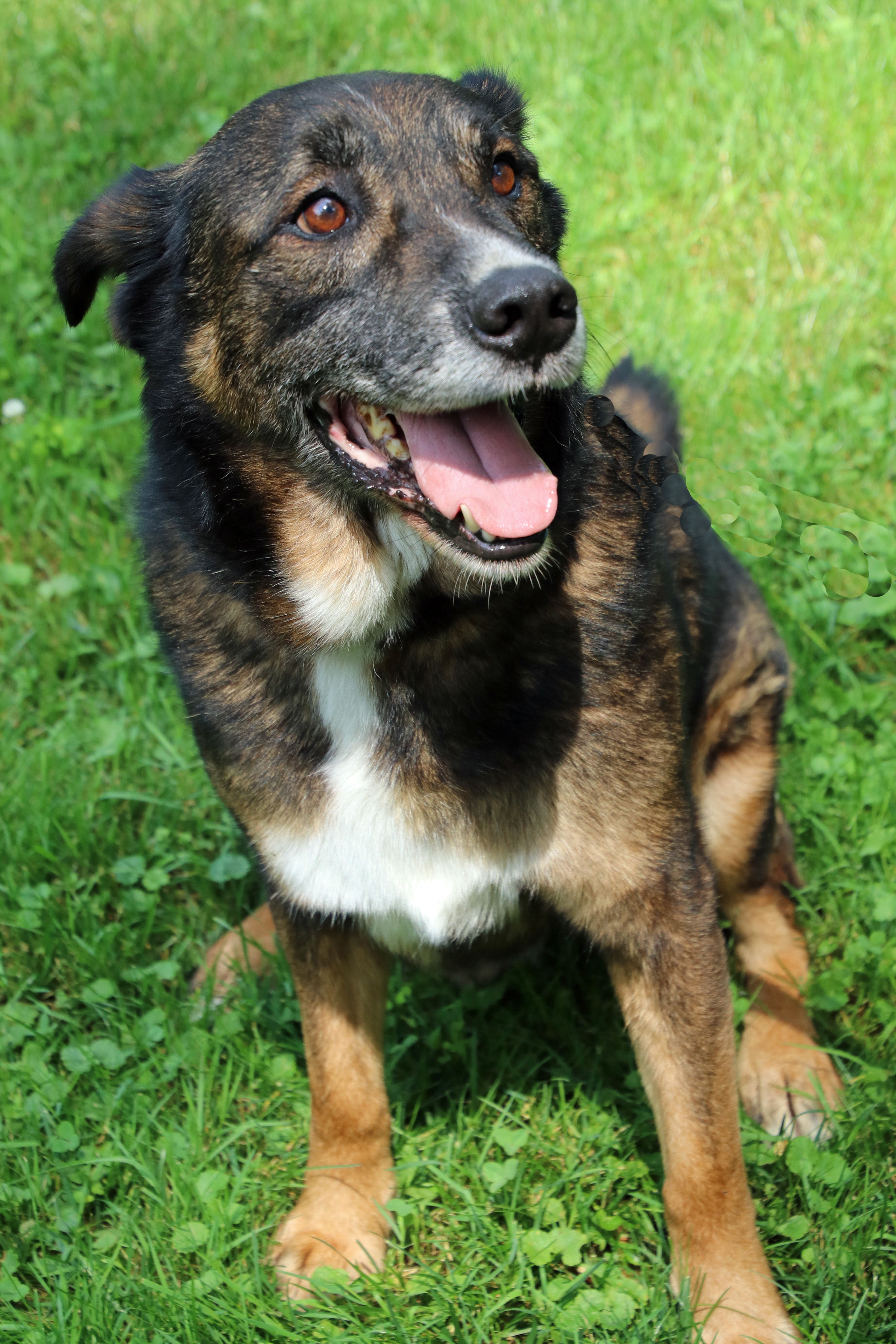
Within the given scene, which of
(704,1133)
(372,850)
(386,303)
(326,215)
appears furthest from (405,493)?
(704,1133)

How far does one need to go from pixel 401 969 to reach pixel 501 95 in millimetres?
2134

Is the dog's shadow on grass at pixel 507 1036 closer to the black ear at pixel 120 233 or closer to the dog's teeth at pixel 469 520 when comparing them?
the dog's teeth at pixel 469 520

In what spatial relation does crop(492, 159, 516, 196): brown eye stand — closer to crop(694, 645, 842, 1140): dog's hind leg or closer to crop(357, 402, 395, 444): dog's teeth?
crop(357, 402, 395, 444): dog's teeth

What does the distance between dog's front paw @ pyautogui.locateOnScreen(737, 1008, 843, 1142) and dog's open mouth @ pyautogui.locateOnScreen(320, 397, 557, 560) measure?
5.01 ft

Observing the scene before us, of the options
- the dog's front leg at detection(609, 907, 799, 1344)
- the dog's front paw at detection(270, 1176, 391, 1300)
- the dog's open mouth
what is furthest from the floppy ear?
the dog's front paw at detection(270, 1176, 391, 1300)

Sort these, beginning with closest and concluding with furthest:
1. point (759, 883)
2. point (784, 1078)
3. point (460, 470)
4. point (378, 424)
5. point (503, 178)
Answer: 1. point (460, 470)
2. point (378, 424)
3. point (503, 178)
4. point (784, 1078)
5. point (759, 883)

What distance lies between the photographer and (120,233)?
8.48 ft

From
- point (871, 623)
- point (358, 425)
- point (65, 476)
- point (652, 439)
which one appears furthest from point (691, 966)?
point (65, 476)

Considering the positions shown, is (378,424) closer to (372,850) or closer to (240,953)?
(372,850)

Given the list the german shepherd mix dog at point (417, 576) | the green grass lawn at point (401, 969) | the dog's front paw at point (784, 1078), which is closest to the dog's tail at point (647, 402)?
the green grass lawn at point (401, 969)

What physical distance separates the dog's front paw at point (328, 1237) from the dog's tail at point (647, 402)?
6.49ft

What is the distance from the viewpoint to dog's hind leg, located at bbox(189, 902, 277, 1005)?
3.22 meters

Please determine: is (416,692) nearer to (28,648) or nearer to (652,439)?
(652,439)

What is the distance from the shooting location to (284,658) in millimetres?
2486
